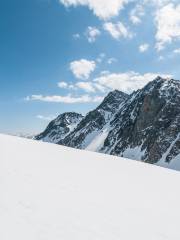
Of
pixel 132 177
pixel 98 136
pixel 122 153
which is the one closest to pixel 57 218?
pixel 132 177

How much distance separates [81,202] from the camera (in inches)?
316

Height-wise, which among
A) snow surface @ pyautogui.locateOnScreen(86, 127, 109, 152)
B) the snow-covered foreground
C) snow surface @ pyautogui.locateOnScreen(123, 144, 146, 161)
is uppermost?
snow surface @ pyautogui.locateOnScreen(86, 127, 109, 152)

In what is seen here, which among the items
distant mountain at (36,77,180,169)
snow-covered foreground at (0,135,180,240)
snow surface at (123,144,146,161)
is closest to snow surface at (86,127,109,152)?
distant mountain at (36,77,180,169)

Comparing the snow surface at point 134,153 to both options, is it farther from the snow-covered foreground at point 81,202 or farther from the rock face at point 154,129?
the snow-covered foreground at point 81,202

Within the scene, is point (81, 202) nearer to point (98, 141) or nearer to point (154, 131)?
point (154, 131)

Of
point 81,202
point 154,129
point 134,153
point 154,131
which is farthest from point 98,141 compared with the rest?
point 81,202

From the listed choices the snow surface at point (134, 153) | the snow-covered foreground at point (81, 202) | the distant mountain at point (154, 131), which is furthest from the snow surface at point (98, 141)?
the snow-covered foreground at point (81, 202)

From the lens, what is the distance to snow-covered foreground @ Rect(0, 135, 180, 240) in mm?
6004

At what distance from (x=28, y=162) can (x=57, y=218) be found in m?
5.67

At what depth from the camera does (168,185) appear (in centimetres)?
1193

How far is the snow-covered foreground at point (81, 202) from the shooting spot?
600cm

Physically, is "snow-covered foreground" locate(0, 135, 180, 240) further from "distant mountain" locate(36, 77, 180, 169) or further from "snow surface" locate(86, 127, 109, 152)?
"snow surface" locate(86, 127, 109, 152)

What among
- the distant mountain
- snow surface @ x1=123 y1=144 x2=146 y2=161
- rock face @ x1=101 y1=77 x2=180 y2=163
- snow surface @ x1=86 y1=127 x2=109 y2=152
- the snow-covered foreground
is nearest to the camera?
the snow-covered foreground

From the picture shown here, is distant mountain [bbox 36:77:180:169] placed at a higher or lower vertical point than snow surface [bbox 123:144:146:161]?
higher
